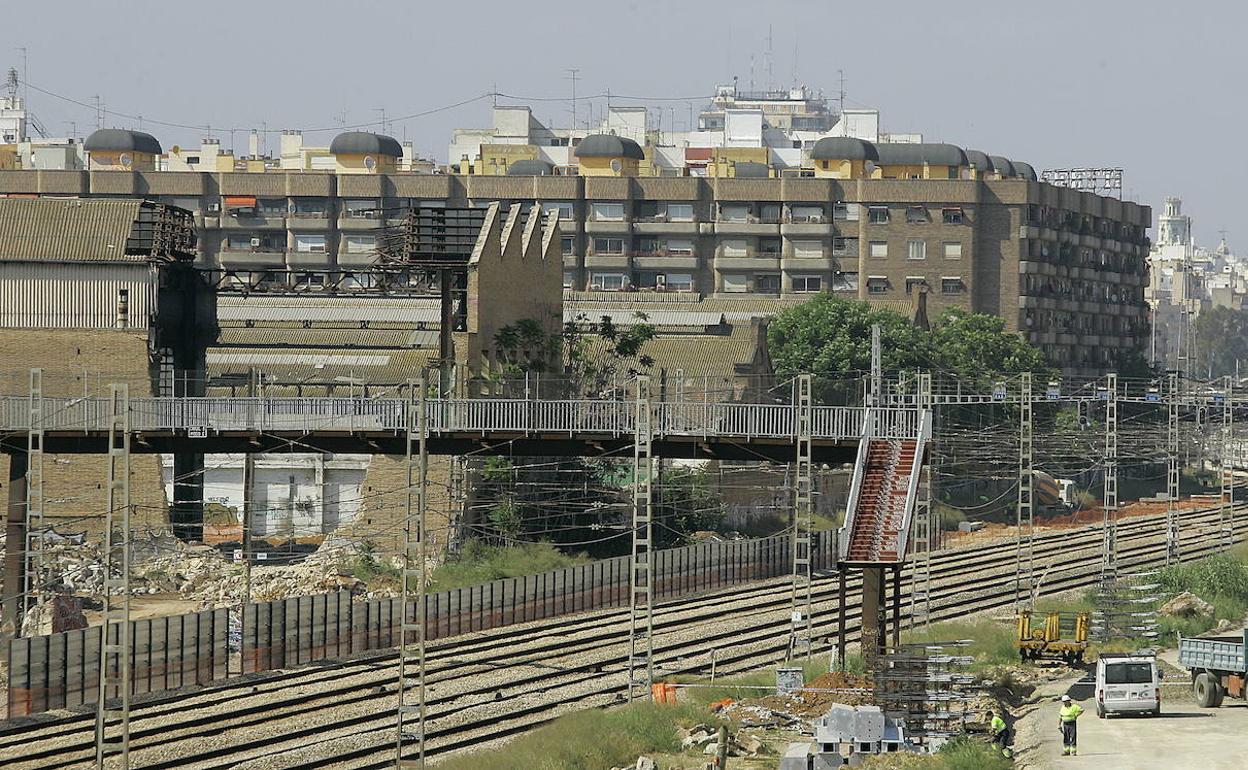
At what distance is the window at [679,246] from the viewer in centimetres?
15575

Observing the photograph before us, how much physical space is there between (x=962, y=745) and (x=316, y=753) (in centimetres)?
1351

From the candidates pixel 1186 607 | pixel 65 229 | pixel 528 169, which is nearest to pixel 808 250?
pixel 528 169

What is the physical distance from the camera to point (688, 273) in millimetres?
156000

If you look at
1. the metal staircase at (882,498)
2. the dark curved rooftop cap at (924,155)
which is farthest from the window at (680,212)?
the metal staircase at (882,498)

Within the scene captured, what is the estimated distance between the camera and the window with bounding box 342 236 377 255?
157 metres

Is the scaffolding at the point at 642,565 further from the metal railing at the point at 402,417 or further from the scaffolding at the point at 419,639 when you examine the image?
the metal railing at the point at 402,417

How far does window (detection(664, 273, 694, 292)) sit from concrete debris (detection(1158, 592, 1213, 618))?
87.6 m

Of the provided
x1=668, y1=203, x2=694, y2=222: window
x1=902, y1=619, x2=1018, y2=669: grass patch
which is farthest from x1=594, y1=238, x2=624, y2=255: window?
x1=902, y1=619, x2=1018, y2=669: grass patch

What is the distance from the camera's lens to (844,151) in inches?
6299

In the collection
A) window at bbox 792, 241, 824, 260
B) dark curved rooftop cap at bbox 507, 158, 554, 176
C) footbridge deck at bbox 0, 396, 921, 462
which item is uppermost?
dark curved rooftop cap at bbox 507, 158, 554, 176

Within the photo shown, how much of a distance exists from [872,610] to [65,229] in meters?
43.4

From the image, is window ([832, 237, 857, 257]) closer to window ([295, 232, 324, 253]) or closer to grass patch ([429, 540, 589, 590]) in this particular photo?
window ([295, 232, 324, 253])

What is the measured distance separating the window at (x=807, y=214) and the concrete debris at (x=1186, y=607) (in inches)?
3377

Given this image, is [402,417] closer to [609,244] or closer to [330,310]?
[330,310]
